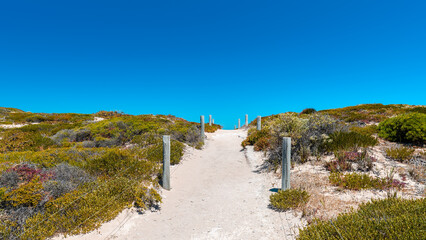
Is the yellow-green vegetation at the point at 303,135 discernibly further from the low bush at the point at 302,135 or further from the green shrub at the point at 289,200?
the green shrub at the point at 289,200

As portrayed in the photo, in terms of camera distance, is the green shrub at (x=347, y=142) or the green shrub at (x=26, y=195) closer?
the green shrub at (x=26, y=195)

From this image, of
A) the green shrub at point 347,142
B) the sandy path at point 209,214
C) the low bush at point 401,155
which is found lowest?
the sandy path at point 209,214

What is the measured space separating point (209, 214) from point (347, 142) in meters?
6.70

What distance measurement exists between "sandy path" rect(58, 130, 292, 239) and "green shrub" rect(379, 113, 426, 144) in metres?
7.03

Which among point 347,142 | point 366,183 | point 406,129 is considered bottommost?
point 366,183

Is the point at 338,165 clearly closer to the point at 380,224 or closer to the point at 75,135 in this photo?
the point at 380,224

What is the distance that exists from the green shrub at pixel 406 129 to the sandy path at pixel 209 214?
703 centimetres

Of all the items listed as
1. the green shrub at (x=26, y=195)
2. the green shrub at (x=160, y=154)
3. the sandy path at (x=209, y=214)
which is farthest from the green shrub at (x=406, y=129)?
the green shrub at (x=26, y=195)

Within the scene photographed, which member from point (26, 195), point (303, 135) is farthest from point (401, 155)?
point (26, 195)

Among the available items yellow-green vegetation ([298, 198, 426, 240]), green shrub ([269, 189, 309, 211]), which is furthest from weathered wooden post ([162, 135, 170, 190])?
yellow-green vegetation ([298, 198, 426, 240])

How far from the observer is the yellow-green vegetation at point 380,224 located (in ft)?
10.1

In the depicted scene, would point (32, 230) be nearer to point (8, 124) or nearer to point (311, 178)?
point (311, 178)

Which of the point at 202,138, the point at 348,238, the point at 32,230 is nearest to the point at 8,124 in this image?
the point at 202,138

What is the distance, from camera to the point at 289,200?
536cm
